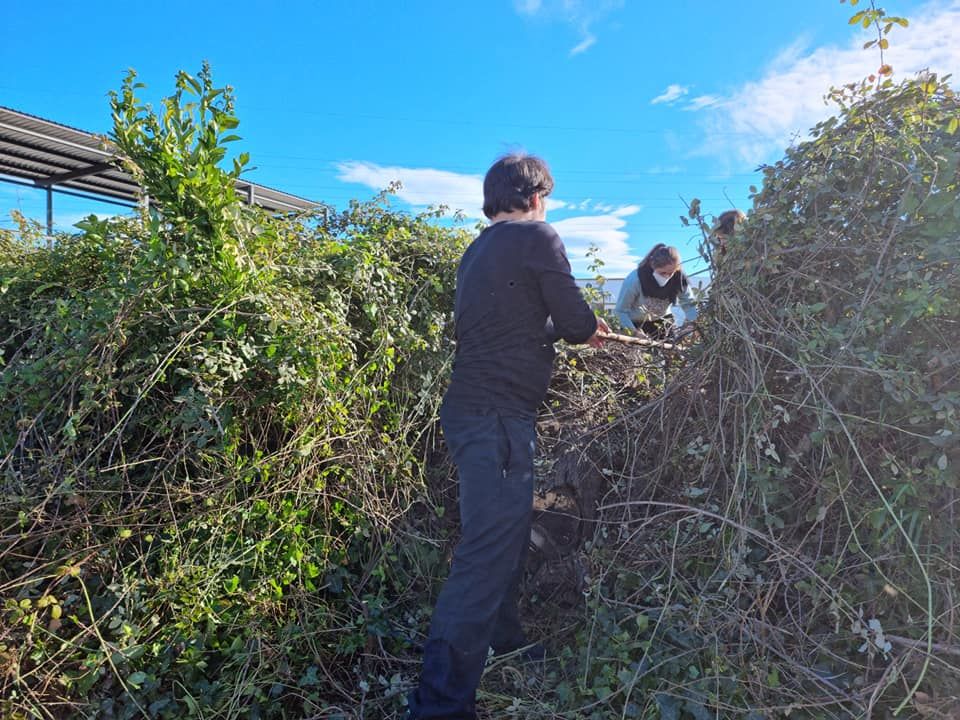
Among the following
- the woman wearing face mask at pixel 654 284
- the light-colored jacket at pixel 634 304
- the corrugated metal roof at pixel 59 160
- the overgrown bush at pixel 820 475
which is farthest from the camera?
the corrugated metal roof at pixel 59 160

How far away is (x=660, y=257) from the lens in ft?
14.1

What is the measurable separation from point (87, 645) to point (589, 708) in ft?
5.74

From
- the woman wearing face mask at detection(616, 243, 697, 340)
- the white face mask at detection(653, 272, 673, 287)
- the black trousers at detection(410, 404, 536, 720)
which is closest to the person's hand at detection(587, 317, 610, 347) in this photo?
the black trousers at detection(410, 404, 536, 720)

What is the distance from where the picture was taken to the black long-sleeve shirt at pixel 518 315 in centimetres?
235

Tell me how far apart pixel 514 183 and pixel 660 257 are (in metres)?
2.07

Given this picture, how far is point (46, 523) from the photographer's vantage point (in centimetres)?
229

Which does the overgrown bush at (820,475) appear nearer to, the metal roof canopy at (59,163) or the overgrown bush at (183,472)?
the overgrown bush at (183,472)

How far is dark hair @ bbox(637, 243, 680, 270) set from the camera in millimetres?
4273

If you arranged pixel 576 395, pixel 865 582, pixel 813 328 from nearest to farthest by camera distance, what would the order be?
1. pixel 865 582
2. pixel 813 328
3. pixel 576 395

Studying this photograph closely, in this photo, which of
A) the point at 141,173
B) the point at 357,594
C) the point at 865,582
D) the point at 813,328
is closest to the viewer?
the point at 865,582

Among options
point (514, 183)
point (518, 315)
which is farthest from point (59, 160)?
point (518, 315)

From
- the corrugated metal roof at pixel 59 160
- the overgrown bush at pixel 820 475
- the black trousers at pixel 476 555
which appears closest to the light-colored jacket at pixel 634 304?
the overgrown bush at pixel 820 475

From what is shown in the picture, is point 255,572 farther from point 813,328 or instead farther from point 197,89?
point 813,328

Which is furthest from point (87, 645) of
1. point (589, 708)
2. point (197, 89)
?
point (197, 89)
